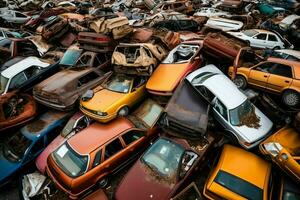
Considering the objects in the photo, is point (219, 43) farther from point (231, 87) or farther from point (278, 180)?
point (278, 180)

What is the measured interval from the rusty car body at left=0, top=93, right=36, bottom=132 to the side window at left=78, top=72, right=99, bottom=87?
194cm

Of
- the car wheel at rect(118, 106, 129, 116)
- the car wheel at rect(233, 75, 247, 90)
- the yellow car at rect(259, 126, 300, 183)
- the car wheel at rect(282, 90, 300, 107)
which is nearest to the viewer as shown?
the yellow car at rect(259, 126, 300, 183)

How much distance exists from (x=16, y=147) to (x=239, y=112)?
6.74 m

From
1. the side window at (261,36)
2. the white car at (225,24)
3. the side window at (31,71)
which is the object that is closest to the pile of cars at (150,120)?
the side window at (31,71)

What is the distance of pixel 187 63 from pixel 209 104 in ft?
7.61

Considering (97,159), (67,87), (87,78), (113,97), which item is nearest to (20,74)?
(67,87)

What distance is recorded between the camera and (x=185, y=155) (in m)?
6.66

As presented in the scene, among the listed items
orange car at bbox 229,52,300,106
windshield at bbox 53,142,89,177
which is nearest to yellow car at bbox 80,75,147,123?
windshield at bbox 53,142,89,177

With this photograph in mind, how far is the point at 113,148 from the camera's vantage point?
7.21 m

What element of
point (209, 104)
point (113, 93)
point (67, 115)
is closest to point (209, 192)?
point (209, 104)

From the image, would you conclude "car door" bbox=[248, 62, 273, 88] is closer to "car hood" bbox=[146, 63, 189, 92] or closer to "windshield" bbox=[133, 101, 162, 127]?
"car hood" bbox=[146, 63, 189, 92]

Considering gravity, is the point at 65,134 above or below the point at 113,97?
below

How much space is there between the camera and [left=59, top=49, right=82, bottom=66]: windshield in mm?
11750

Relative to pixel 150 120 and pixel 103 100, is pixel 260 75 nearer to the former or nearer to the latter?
pixel 150 120
